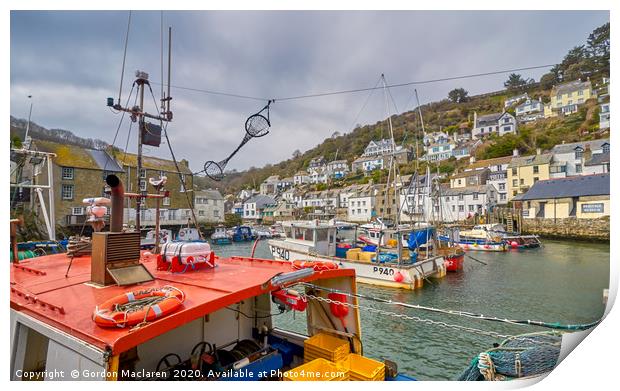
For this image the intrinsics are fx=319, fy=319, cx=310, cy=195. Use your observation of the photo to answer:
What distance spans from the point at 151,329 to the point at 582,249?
32621 millimetres

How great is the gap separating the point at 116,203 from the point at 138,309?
2173 millimetres

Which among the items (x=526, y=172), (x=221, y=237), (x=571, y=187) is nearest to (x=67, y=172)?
(x=221, y=237)

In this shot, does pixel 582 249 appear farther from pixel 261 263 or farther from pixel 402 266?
pixel 261 263

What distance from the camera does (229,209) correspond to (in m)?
65.0

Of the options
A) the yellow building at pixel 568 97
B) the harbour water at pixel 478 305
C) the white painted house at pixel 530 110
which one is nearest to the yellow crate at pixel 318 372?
the harbour water at pixel 478 305

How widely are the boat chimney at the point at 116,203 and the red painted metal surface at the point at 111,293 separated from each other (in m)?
0.80

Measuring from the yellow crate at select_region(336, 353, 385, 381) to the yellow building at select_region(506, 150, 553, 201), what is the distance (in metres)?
44.7

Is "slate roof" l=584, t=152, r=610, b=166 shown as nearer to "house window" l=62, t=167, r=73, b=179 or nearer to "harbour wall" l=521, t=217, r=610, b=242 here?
"harbour wall" l=521, t=217, r=610, b=242

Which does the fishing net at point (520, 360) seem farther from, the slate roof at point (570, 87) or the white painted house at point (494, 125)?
the white painted house at point (494, 125)

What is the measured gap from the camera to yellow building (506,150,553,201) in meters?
40.1

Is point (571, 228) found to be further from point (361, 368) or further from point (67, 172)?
point (67, 172)

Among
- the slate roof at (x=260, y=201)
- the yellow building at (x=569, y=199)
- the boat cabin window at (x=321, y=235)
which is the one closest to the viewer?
the boat cabin window at (x=321, y=235)

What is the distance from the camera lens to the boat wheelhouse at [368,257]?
582 inches

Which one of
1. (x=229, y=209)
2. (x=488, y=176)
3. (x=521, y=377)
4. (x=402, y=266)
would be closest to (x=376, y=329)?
(x=402, y=266)
